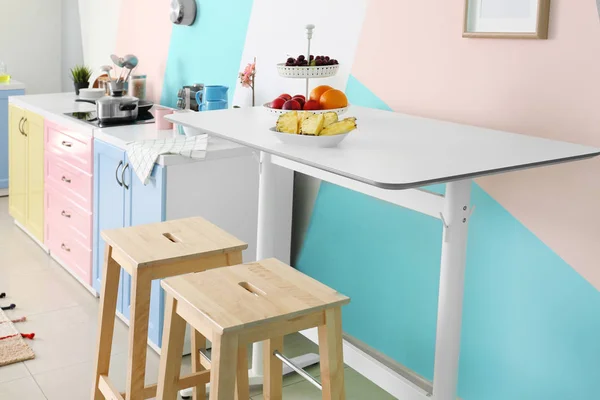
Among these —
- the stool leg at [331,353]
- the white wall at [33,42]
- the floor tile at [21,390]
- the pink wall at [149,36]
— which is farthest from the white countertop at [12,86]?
the stool leg at [331,353]

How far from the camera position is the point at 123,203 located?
339 cm

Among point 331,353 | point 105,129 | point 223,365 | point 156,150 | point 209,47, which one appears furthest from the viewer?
point 209,47

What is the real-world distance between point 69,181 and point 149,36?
1.07 metres

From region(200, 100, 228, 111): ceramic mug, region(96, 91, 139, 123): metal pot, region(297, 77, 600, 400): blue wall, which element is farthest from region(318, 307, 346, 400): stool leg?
region(96, 91, 139, 123): metal pot

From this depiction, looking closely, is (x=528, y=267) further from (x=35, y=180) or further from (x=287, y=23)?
(x=35, y=180)

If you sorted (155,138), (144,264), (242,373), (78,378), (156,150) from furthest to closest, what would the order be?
1. (155,138)
2. (156,150)
3. (78,378)
4. (242,373)
5. (144,264)

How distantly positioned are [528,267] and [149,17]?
2.85 metres

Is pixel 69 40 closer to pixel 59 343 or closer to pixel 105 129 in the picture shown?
pixel 105 129

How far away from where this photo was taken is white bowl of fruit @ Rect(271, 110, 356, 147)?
2113 mm

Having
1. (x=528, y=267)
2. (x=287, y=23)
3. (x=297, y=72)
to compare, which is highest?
(x=287, y=23)

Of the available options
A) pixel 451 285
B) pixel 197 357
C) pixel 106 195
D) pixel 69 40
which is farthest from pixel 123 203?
pixel 69 40

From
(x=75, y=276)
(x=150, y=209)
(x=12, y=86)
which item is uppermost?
(x=12, y=86)

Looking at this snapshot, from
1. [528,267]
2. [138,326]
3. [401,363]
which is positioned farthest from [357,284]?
[138,326]

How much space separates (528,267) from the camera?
2479 mm
